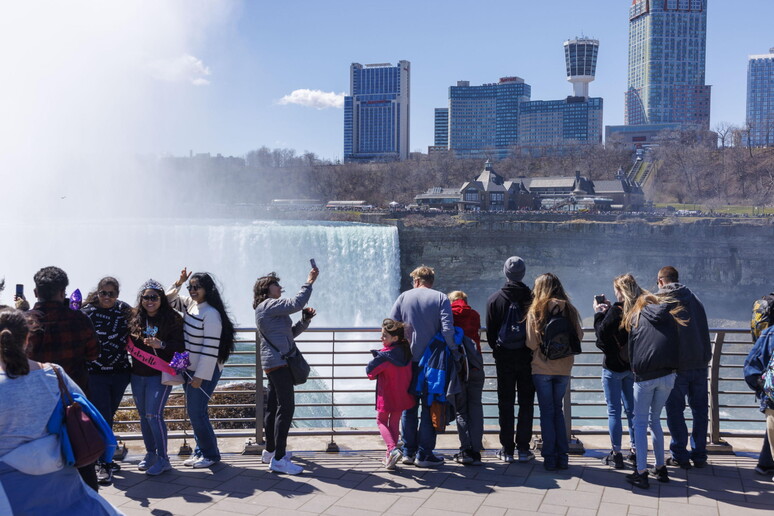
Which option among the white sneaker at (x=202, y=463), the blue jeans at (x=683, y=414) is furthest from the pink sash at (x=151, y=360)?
the blue jeans at (x=683, y=414)

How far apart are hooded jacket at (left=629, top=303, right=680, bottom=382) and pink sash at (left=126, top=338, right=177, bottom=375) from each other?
3719 millimetres

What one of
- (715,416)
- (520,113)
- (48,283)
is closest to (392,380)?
(48,283)

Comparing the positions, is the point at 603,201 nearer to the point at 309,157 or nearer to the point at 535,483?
the point at 309,157

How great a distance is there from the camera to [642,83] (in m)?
197

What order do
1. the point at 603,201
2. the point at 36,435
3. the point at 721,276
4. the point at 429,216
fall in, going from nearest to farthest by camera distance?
1. the point at 36,435
2. the point at 721,276
3. the point at 429,216
4. the point at 603,201

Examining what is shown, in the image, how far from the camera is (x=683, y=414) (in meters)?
5.75

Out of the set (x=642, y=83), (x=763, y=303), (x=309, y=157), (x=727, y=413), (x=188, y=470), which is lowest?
Result: (x=727, y=413)

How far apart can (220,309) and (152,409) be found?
0.99 m

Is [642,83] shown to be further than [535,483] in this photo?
Yes

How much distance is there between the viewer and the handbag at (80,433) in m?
3.18

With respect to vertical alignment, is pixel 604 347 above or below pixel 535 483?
above

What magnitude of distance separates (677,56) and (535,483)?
689ft

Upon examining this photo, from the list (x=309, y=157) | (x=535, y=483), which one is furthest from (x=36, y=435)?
(x=309, y=157)

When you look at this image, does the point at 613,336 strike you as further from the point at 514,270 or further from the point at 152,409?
the point at 152,409
